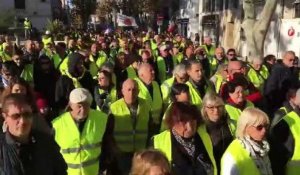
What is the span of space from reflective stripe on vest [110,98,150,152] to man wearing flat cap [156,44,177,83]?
4.10 m

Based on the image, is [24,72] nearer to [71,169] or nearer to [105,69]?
[105,69]

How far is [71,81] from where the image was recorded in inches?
284

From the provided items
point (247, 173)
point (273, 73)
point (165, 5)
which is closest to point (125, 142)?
point (247, 173)

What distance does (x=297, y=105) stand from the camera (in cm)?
504

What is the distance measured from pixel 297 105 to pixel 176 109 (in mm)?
1527

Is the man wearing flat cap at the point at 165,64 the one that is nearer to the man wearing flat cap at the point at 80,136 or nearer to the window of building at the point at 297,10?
Answer: the man wearing flat cap at the point at 80,136

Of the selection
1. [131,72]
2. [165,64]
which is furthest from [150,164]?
[165,64]

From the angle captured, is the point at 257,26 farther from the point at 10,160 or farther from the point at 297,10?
the point at 10,160

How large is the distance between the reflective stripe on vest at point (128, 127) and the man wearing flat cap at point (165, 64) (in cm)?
410

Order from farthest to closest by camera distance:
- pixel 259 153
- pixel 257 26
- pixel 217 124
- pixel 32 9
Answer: pixel 32 9 → pixel 257 26 → pixel 217 124 → pixel 259 153

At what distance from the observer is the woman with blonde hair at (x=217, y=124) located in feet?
15.5

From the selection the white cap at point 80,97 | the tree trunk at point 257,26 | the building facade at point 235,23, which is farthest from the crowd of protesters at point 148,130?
the building facade at point 235,23

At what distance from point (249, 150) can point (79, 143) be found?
1.59 meters

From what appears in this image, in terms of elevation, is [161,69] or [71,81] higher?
[71,81]
